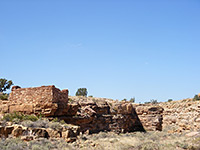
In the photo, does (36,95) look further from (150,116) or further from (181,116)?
(181,116)

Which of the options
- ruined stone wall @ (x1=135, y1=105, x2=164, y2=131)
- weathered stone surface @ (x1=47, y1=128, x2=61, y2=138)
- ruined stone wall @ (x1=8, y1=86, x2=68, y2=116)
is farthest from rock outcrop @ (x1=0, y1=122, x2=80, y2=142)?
ruined stone wall @ (x1=135, y1=105, x2=164, y2=131)

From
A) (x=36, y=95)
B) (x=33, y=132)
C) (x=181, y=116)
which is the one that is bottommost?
(x=33, y=132)

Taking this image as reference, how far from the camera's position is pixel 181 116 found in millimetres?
23172

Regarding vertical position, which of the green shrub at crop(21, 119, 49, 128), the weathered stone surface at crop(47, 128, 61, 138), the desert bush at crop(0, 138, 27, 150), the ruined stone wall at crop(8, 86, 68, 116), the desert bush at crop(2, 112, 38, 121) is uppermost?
the ruined stone wall at crop(8, 86, 68, 116)

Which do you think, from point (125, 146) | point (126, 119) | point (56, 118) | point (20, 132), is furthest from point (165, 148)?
point (126, 119)

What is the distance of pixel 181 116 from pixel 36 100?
16.5 metres

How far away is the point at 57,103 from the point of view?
1466 cm

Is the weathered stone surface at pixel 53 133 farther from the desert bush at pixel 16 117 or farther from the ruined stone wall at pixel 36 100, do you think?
the ruined stone wall at pixel 36 100

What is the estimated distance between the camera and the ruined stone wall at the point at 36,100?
14.3m

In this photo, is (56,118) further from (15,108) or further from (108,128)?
(108,128)

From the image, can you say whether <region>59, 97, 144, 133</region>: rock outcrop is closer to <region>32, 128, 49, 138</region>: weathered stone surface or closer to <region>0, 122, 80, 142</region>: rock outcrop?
<region>0, 122, 80, 142</region>: rock outcrop

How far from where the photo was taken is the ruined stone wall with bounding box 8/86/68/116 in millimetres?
14320

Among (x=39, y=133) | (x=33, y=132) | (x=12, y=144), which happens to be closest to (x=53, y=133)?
(x=39, y=133)

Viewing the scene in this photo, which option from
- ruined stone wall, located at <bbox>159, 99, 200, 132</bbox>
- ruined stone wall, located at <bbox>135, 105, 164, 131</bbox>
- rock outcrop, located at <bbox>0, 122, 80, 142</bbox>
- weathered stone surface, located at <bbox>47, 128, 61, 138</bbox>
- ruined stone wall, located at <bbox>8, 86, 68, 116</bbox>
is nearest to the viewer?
rock outcrop, located at <bbox>0, 122, 80, 142</bbox>
